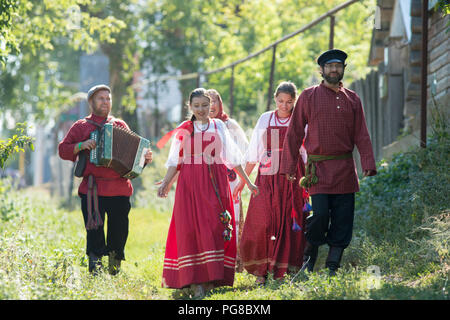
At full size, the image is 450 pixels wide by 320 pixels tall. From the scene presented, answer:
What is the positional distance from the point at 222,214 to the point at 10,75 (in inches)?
644

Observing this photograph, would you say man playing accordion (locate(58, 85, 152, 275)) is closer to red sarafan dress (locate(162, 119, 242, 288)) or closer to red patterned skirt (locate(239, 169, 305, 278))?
red sarafan dress (locate(162, 119, 242, 288))

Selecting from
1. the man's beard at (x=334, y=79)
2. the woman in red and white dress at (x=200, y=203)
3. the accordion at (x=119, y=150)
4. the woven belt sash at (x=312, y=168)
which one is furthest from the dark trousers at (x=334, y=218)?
the accordion at (x=119, y=150)

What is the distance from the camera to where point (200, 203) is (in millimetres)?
6906

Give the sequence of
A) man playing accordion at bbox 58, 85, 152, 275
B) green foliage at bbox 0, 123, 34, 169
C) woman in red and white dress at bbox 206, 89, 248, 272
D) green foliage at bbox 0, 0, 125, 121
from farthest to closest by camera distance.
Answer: green foliage at bbox 0, 0, 125, 121 < woman in red and white dress at bbox 206, 89, 248, 272 < man playing accordion at bbox 58, 85, 152, 275 < green foliage at bbox 0, 123, 34, 169

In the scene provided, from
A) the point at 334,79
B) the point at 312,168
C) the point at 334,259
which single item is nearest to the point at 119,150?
the point at 312,168

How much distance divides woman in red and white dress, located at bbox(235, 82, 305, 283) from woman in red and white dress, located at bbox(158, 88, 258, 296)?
39cm

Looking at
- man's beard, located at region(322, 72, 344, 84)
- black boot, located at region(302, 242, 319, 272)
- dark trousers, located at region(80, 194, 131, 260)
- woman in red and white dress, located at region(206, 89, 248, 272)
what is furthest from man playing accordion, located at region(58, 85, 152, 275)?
man's beard, located at region(322, 72, 344, 84)

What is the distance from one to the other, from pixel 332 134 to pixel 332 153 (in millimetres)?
175

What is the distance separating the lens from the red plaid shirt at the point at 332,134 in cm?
675

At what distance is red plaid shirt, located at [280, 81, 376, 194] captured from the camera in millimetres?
6750

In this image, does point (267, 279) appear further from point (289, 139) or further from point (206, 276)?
point (289, 139)

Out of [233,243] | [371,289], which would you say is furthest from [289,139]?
[371,289]

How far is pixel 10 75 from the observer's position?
2172 cm
